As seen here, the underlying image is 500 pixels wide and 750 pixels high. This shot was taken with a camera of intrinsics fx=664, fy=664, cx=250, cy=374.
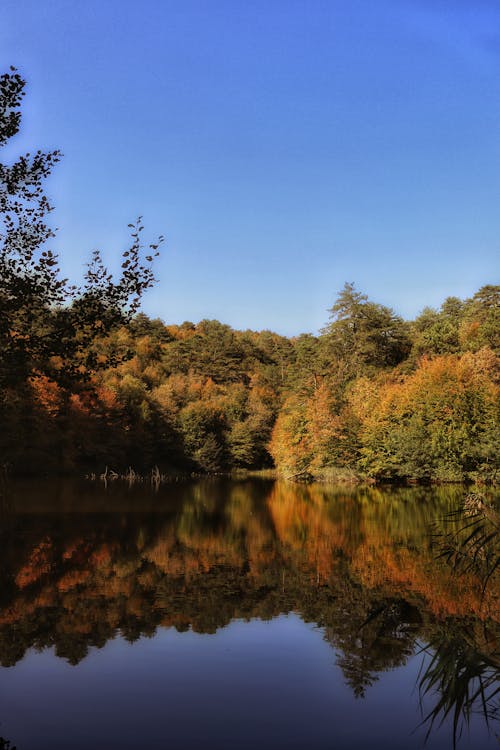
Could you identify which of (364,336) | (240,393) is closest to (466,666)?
(364,336)

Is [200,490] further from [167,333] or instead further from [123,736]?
[167,333]

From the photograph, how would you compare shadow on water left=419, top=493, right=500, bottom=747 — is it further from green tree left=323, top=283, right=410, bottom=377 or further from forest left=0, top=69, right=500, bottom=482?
green tree left=323, top=283, right=410, bottom=377

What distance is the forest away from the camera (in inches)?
453

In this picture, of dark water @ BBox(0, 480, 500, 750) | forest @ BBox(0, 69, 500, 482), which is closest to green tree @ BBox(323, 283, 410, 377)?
forest @ BBox(0, 69, 500, 482)

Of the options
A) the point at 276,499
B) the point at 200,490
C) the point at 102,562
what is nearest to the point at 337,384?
the point at 200,490

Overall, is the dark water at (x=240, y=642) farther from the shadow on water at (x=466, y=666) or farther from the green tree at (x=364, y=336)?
the green tree at (x=364, y=336)

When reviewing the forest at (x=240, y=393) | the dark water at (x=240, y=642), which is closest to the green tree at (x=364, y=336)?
the forest at (x=240, y=393)

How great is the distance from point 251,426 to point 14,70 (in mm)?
57368

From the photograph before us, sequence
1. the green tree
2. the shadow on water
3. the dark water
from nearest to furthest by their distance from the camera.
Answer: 1. the shadow on water
2. the dark water
3. the green tree

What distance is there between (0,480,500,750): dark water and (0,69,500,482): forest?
443 centimetres

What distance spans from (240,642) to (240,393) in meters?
62.7

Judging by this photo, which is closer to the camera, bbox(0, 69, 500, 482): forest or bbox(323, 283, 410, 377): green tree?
bbox(0, 69, 500, 482): forest

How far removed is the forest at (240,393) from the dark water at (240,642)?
4.43 m

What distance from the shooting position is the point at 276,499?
36.0 metres
